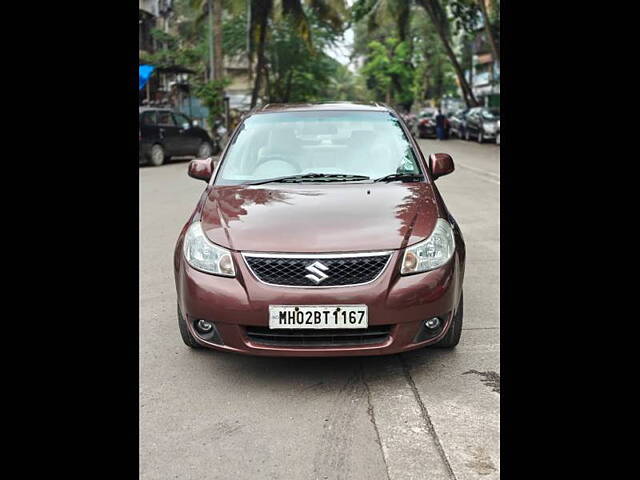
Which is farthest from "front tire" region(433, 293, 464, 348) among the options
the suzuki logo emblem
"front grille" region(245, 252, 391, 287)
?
the suzuki logo emblem

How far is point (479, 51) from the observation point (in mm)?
63156

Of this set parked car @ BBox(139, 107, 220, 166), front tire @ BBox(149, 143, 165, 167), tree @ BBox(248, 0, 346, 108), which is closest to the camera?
parked car @ BBox(139, 107, 220, 166)

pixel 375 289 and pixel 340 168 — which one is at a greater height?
pixel 340 168

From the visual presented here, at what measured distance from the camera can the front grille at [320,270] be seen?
413cm

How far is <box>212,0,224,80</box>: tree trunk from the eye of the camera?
2896 centimetres

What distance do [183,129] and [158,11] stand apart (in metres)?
21.5

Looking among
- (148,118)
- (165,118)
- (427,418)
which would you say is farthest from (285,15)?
(427,418)

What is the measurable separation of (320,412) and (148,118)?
18761 millimetres

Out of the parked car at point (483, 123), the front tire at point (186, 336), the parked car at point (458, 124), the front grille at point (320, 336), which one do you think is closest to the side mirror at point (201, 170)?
the front tire at point (186, 336)

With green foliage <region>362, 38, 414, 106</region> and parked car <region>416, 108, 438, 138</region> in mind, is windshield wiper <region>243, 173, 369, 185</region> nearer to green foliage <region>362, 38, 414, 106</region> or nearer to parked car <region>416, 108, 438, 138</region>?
parked car <region>416, 108, 438, 138</region>

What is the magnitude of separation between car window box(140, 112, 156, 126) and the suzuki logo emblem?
18.1 m
